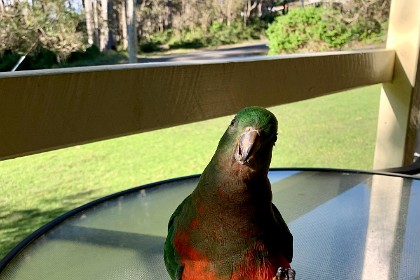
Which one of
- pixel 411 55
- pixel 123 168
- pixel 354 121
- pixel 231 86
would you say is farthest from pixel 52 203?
pixel 354 121

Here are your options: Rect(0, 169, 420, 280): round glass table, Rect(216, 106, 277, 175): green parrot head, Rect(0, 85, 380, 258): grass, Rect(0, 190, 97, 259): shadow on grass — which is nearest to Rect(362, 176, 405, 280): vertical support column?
Rect(0, 169, 420, 280): round glass table

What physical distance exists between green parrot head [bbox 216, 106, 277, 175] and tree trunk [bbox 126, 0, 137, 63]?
103 centimetres

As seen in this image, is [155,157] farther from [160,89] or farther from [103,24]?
[160,89]

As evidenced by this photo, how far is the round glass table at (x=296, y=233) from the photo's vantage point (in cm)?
72

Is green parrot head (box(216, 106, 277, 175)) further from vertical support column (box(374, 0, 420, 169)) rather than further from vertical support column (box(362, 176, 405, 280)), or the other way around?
vertical support column (box(374, 0, 420, 169))

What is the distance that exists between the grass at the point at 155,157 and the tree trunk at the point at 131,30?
14.4 inches

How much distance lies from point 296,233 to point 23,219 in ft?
3.30

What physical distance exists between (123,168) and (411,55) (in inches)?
53.5

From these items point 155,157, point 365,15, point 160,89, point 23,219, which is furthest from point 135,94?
point 155,157

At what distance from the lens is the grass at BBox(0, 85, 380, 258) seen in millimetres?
1461

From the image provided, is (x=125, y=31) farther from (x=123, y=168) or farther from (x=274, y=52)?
(x=123, y=168)

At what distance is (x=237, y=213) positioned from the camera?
39cm

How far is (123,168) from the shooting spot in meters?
2.14

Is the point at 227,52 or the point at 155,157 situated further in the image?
the point at 155,157
